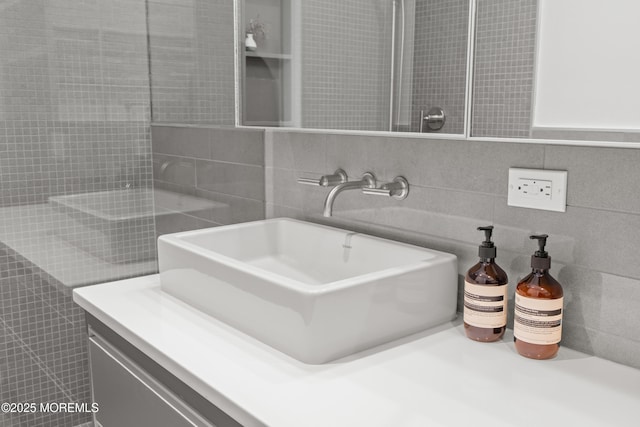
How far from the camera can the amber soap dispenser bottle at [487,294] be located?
124 centimetres

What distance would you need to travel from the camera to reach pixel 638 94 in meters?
0.86

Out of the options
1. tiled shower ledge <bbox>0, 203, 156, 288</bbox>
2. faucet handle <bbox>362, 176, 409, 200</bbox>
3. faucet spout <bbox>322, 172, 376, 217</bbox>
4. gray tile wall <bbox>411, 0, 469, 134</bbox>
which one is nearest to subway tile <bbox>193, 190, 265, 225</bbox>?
Answer: tiled shower ledge <bbox>0, 203, 156, 288</bbox>

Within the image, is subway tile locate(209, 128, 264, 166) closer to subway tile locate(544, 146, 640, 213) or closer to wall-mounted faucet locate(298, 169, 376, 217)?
wall-mounted faucet locate(298, 169, 376, 217)

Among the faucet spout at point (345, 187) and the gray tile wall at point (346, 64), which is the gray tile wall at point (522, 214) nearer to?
the faucet spout at point (345, 187)

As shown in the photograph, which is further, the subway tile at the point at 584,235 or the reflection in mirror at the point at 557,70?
the subway tile at the point at 584,235

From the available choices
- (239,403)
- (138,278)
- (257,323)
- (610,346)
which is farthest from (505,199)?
(138,278)

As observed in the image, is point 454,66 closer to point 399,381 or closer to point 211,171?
point 399,381

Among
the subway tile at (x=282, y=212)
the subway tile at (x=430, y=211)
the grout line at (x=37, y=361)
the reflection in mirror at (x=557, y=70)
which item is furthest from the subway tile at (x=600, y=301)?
the grout line at (x=37, y=361)

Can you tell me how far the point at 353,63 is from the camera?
1360mm

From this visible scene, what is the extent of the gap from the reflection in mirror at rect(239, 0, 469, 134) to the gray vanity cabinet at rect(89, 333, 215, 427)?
0.72 m

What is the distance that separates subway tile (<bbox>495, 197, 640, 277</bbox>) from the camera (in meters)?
1.13

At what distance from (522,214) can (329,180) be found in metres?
0.56

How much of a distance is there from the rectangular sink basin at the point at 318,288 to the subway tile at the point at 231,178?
0.83 feet

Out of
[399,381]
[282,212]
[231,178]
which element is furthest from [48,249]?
[399,381]
